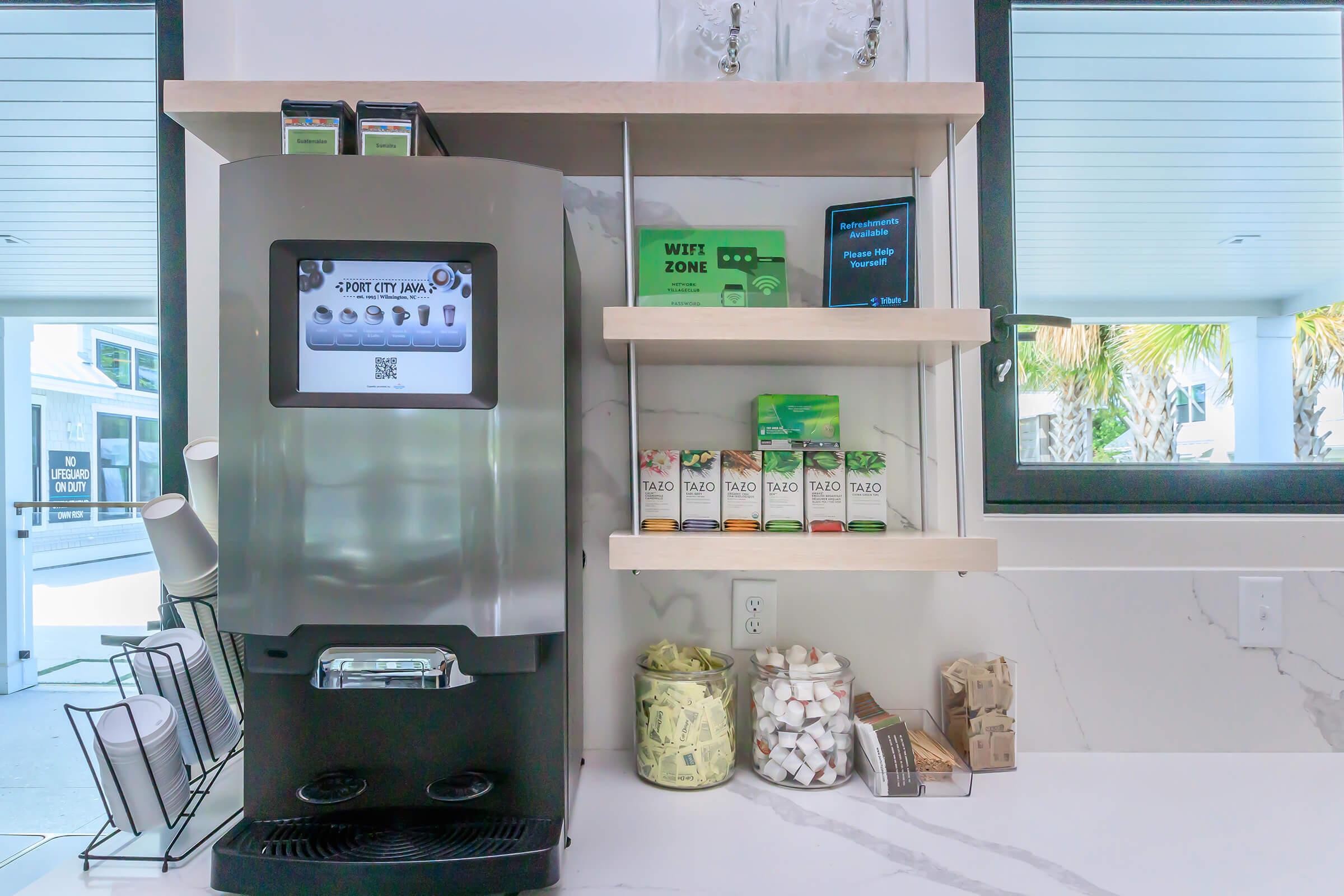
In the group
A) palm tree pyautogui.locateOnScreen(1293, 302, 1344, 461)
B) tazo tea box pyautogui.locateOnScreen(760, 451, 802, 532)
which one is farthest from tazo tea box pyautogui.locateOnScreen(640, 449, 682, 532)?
palm tree pyautogui.locateOnScreen(1293, 302, 1344, 461)

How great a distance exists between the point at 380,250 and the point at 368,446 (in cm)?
21

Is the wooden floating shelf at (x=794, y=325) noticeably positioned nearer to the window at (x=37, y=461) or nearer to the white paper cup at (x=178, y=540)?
the white paper cup at (x=178, y=540)

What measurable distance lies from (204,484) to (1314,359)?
1825mm

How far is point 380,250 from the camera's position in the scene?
2.57 feet

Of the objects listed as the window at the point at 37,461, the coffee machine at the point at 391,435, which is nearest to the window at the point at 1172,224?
the coffee machine at the point at 391,435

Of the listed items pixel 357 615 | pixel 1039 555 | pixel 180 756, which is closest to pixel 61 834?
pixel 180 756

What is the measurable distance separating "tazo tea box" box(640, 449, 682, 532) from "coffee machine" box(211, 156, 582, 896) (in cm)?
27

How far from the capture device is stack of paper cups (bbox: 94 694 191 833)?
81cm

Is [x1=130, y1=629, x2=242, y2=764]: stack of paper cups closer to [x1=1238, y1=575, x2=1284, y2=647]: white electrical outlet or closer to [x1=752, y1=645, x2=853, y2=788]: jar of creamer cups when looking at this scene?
[x1=752, y1=645, x2=853, y2=788]: jar of creamer cups

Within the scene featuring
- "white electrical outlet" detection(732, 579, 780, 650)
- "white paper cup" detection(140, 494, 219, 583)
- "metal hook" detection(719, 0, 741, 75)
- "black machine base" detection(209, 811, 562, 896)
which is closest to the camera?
"black machine base" detection(209, 811, 562, 896)

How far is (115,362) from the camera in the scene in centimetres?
129

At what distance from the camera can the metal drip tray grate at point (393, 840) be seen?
0.74m

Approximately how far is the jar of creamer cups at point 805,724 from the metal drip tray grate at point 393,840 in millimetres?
363

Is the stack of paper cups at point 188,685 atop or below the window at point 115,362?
below
